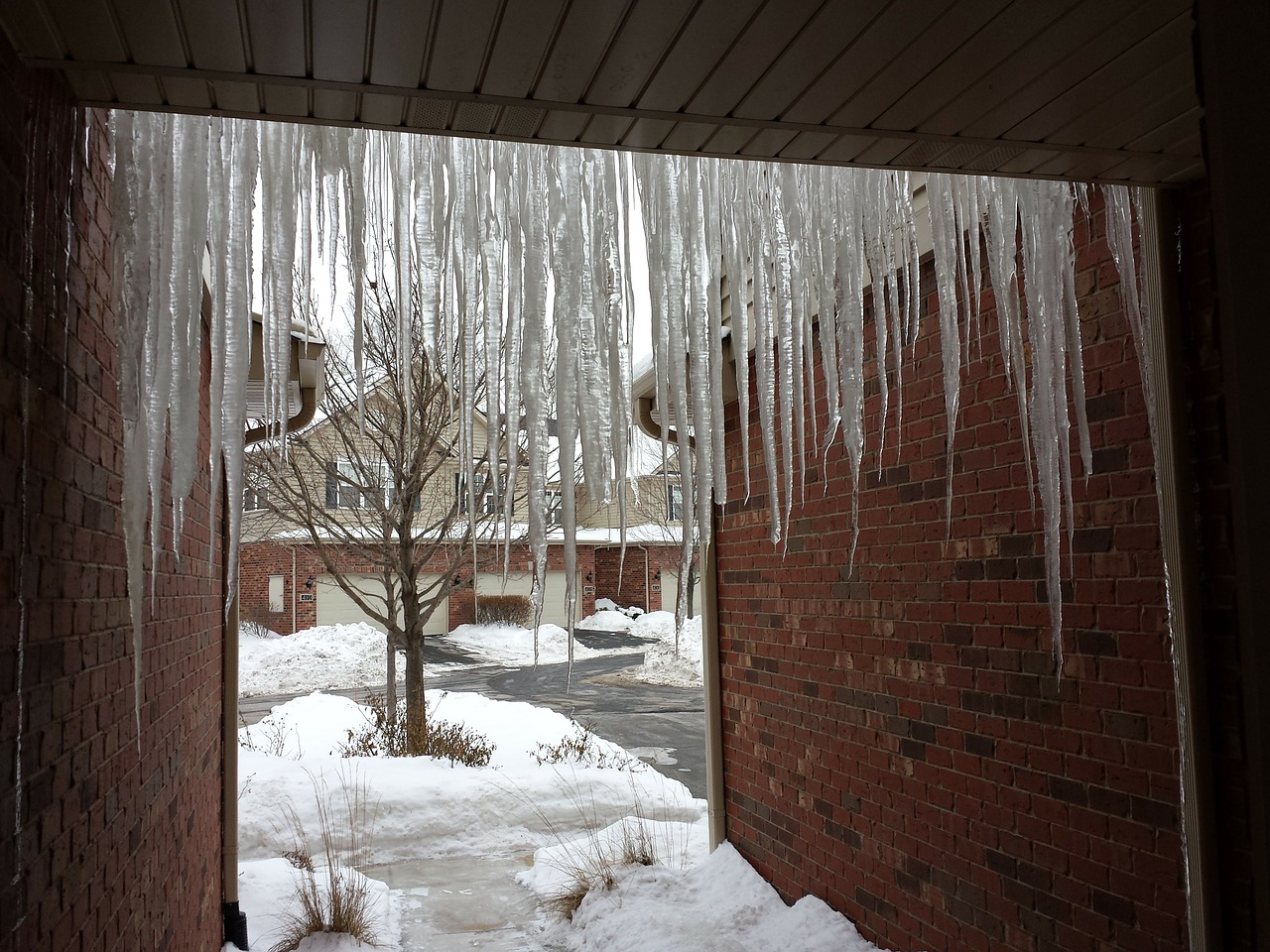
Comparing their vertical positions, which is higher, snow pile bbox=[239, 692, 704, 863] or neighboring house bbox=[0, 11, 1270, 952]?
neighboring house bbox=[0, 11, 1270, 952]

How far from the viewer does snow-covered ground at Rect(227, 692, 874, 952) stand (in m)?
3.92

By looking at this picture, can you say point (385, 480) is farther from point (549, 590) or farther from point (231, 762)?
point (549, 590)

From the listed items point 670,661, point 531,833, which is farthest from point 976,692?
point 670,661

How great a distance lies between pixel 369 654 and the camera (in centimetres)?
1473

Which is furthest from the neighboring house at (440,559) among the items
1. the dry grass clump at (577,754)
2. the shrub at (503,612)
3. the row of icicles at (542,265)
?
the row of icicles at (542,265)

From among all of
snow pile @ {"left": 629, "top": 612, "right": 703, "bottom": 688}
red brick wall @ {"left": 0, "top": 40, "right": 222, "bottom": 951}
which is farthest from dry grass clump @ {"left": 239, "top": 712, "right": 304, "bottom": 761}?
red brick wall @ {"left": 0, "top": 40, "right": 222, "bottom": 951}

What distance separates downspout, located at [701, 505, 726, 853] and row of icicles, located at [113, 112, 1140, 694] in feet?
8.09

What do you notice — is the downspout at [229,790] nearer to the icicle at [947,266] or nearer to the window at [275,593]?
the icicle at [947,266]

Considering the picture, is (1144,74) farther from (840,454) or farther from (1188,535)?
(840,454)

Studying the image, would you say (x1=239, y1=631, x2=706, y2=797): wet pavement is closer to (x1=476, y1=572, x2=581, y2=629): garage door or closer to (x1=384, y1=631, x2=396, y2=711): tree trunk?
(x1=384, y1=631, x2=396, y2=711): tree trunk

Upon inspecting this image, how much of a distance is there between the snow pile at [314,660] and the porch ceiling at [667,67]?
12208mm

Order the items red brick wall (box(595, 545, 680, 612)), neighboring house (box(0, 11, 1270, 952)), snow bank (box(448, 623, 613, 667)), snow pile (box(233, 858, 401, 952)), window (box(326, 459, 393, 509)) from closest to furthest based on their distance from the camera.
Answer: neighboring house (box(0, 11, 1270, 952)) → snow pile (box(233, 858, 401, 952)) → window (box(326, 459, 393, 509)) → snow bank (box(448, 623, 613, 667)) → red brick wall (box(595, 545, 680, 612))

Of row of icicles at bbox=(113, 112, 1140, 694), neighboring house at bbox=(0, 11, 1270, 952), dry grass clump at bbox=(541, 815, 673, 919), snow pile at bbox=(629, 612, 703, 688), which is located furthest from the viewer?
snow pile at bbox=(629, 612, 703, 688)

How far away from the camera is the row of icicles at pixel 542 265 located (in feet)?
5.67
